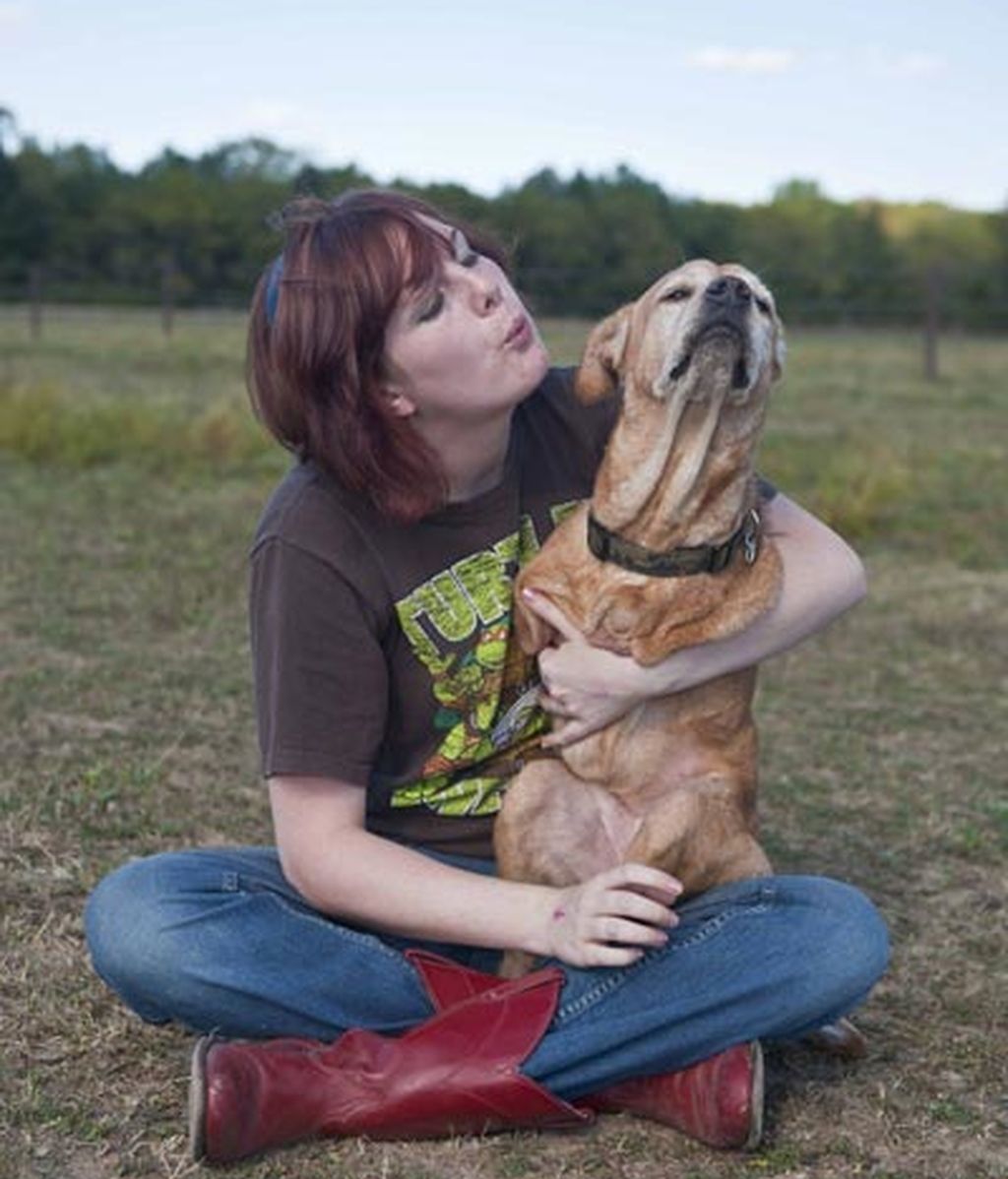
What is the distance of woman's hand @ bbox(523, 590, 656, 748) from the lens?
2.89 metres

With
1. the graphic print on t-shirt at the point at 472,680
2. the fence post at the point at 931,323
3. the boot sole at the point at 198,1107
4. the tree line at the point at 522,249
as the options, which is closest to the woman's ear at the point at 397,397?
the graphic print on t-shirt at the point at 472,680

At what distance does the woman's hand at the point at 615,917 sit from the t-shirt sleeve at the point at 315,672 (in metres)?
0.41

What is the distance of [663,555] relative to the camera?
116 inches

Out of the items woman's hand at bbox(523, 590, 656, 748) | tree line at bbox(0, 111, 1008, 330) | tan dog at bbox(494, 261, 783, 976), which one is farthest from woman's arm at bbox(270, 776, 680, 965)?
tree line at bbox(0, 111, 1008, 330)

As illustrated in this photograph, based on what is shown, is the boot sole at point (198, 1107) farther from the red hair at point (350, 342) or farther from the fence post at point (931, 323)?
the fence post at point (931, 323)

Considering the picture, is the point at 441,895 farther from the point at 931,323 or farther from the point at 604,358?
the point at 931,323

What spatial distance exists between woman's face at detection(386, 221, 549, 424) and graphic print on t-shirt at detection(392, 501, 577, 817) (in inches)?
11.3

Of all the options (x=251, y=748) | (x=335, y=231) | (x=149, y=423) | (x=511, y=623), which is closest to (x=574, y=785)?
(x=511, y=623)

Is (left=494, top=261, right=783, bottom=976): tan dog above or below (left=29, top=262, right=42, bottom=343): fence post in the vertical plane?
above

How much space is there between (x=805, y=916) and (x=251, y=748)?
2.39m

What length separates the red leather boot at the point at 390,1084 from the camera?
98.5 inches

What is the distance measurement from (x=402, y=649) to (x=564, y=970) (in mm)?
565

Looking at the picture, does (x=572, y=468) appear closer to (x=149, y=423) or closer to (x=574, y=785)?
(x=574, y=785)

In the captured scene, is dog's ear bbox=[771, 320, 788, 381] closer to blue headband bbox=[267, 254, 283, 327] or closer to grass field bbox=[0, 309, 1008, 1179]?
blue headband bbox=[267, 254, 283, 327]
